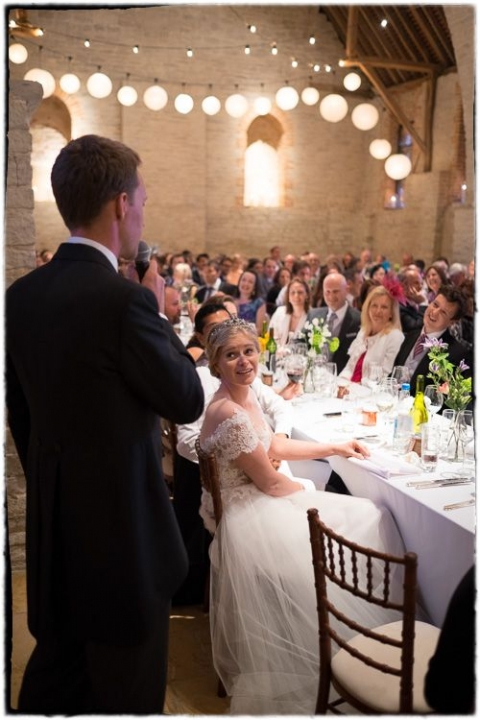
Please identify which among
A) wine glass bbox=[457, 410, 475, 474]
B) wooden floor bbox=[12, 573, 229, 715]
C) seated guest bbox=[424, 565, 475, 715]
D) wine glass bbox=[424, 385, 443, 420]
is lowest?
wooden floor bbox=[12, 573, 229, 715]

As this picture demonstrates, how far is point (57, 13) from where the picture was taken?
13.6 meters

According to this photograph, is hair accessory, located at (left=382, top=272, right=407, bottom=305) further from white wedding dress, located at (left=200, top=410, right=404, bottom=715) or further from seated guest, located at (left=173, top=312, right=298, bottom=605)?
white wedding dress, located at (left=200, top=410, right=404, bottom=715)

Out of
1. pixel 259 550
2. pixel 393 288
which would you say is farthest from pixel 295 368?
pixel 259 550

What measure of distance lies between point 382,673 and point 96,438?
113 cm

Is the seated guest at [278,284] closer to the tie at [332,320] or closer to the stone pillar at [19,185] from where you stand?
the tie at [332,320]

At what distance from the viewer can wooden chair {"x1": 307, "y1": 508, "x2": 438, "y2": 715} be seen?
1840 millimetres

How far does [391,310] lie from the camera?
496 centimetres

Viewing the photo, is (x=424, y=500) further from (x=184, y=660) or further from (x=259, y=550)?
(x=184, y=660)

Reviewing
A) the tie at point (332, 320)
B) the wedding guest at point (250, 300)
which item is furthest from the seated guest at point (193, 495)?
the wedding guest at point (250, 300)

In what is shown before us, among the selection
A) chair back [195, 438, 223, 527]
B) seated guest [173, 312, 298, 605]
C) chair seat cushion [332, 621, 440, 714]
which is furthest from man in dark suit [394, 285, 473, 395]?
chair seat cushion [332, 621, 440, 714]

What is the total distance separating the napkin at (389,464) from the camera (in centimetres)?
277

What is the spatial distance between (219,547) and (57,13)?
13.9 m

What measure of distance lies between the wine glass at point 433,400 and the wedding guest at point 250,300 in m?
3.78

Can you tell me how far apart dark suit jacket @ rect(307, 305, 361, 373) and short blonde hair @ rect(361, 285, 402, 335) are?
0.71 meters
